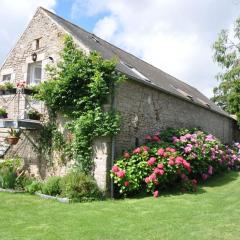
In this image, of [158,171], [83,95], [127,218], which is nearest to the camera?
[127,218]

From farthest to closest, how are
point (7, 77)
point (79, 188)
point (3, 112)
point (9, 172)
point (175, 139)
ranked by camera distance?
point (7, 77) → point (175, 139) → point (3, 112) → point (9, 172) → point (79, 188)

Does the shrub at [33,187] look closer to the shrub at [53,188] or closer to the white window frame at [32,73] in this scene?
the shrub at [53,188]

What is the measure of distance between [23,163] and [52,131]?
1710 millimetres

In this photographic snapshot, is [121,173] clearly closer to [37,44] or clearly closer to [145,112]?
[145,112]

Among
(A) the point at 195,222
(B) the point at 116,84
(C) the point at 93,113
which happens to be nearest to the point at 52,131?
(C) the point at 93,113

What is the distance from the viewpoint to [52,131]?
12172 mm

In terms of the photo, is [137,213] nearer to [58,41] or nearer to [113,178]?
[113,178]

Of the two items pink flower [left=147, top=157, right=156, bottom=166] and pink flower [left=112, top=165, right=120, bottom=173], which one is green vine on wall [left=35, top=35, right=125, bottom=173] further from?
pink flower [left=147, top=157, right=156, bottom=166]

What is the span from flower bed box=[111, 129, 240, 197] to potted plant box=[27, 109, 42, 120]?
3.33 m

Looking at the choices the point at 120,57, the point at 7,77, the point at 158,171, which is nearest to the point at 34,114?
the point at 7,77

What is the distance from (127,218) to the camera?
26.2ft

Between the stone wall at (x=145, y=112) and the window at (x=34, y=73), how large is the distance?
3584mm

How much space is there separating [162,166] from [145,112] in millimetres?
3268

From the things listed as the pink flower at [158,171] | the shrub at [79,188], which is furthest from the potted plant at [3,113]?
the pink flower at [158,171]
